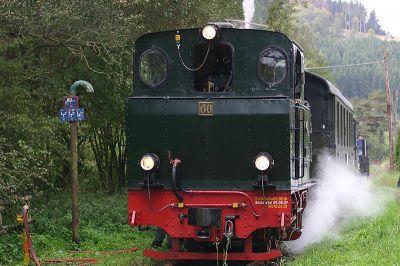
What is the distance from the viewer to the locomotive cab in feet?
28.4

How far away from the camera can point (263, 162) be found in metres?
8.56

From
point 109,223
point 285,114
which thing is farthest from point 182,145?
point 109,223

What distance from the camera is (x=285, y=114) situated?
28.1 ft

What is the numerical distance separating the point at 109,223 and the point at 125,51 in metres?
4.03

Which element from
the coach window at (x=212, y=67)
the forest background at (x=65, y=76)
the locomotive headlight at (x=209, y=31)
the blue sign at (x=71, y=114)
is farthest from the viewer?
the forest background at (x=65, y=76)

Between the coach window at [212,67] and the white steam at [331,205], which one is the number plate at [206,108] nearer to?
the coach window at [212,67]

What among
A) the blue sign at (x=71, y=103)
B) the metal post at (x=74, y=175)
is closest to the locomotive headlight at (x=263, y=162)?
the blue sign at (x=71, y=103)

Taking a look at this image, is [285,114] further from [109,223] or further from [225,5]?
[225,5]

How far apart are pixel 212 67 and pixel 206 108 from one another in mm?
803

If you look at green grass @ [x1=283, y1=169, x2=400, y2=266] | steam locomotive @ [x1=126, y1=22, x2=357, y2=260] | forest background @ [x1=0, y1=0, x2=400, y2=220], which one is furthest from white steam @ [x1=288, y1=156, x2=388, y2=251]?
forest background @ [x1=0, y1=0, x2=400, y2=220]

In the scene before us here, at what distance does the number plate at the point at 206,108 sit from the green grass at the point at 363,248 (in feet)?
7.79

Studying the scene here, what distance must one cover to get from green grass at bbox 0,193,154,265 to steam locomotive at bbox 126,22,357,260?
1.34 meters

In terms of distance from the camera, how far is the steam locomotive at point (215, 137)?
341 inches

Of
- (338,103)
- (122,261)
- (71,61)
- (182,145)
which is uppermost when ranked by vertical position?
(71,61)
